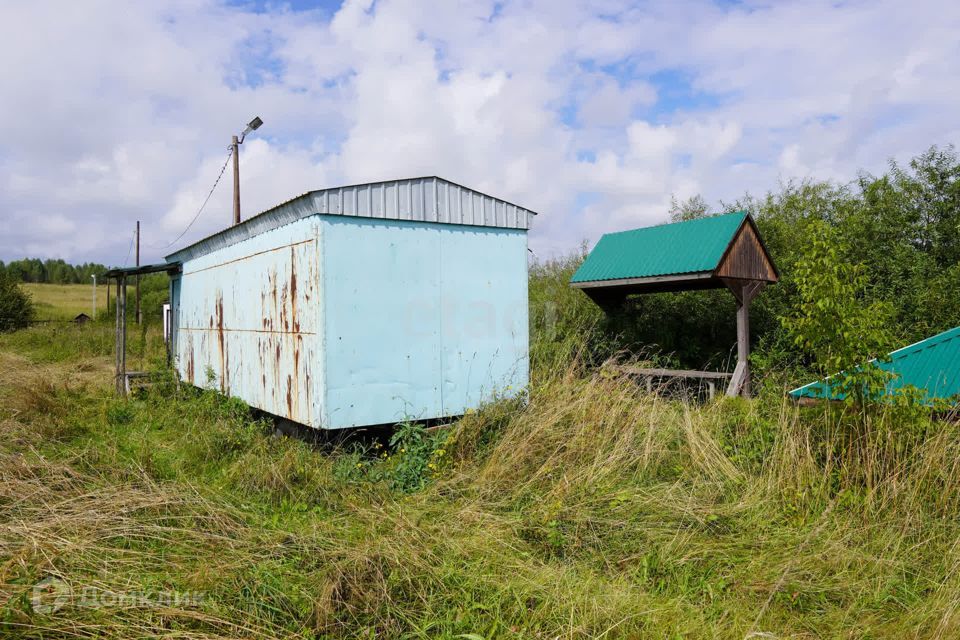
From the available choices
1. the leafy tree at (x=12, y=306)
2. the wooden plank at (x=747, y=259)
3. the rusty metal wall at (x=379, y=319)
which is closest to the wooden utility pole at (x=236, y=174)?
the rusty metal wall at (x=379, y=319)

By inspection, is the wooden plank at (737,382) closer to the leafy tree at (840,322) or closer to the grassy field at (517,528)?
the grassy field at (517,528)

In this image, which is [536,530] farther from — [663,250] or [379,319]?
[663,250]

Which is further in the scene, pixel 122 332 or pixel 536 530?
pixel 122 332

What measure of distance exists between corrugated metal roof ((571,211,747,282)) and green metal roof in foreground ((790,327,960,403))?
2.99 metres

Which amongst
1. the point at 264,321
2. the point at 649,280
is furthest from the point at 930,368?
the point at 264,321

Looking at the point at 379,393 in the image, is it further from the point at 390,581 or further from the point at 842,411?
the point at 842,411

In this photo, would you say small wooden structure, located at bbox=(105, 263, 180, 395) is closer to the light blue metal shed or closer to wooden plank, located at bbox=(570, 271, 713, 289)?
the light blue metal shed

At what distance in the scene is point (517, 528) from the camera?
4289 millimetres

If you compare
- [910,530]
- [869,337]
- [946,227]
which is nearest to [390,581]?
[910,530]

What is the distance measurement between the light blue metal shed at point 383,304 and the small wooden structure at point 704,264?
9.92ft

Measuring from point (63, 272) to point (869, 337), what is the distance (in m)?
124

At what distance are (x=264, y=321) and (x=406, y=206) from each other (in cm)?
257

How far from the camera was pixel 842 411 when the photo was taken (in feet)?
17.8

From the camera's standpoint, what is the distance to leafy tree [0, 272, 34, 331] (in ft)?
90.0
